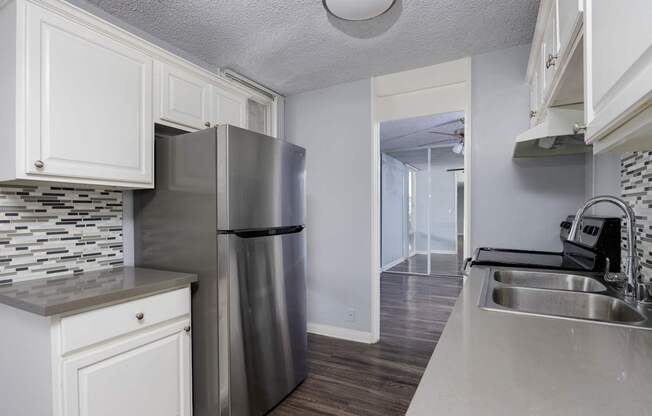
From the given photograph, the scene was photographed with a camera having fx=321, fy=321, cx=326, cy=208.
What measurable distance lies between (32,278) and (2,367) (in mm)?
393

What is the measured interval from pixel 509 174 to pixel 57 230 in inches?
110

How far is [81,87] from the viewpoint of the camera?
4.81 feet

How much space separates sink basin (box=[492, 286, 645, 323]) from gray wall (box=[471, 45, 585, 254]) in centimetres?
117

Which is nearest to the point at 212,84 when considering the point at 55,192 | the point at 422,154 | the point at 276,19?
the point at 276,19

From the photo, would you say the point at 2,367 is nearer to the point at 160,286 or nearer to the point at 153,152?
the point at 160,286

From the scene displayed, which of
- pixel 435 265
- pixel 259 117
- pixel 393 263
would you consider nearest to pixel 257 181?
pixel 259 117

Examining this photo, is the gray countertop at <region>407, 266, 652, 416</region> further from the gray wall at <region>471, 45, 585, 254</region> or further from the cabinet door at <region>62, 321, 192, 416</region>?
the gray wall at <region>471, 45, 585, 254</region>

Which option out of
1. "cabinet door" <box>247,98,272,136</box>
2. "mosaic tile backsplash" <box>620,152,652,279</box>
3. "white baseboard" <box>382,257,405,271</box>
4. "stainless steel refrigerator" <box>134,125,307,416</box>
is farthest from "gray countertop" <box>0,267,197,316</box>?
"white baseboard" <box>382,257,405,271</box>

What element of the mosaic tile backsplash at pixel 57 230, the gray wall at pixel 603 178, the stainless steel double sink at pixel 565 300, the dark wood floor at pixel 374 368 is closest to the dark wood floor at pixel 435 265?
the dark wood floor at pixel 374 368

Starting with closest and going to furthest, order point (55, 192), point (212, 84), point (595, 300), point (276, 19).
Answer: point (595, 300), point (55, 192), point (276, 19), point (212, 84)

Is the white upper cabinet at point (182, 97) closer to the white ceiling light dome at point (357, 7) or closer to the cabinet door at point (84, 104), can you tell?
the cabinet door at point (84, 104)

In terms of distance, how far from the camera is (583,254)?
5.04 ft

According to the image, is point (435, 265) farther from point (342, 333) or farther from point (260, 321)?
point (260, 321)

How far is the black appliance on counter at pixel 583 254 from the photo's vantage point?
139 cm
